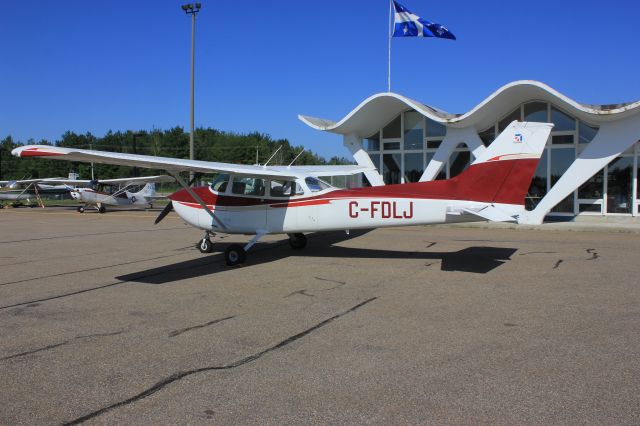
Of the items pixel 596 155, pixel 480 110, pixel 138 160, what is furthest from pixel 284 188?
pixel 596 155

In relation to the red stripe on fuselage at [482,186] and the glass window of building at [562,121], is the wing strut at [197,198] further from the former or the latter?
the glass window of building at [562,121]

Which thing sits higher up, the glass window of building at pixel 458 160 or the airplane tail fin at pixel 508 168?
the glass window of building at pixel 458 160

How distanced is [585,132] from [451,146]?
5.19m

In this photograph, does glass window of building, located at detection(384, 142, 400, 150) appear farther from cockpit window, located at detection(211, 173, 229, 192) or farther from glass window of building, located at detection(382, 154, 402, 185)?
cockpit window, located at detection(211, 173, 229, 192)

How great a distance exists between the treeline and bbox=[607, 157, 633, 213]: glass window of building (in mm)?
52859

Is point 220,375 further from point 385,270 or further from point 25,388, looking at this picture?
point 385,270

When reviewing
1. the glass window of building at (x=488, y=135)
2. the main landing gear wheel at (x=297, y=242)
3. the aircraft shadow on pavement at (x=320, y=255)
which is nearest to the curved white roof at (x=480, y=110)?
the glass window of building at (x=488, y=135)

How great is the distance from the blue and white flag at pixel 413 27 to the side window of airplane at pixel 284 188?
13.7 m

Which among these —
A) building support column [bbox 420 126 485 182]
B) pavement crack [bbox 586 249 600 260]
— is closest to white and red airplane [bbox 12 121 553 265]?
pavement crack [bbox 586 249 600 260]

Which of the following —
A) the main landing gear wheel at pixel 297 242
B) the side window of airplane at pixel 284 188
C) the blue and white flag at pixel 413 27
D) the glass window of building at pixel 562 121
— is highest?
the blue and white flag at pixel 413 27

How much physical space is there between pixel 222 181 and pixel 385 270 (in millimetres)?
4464

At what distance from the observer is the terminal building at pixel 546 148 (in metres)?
17.3

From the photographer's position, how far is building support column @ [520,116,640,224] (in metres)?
17.1

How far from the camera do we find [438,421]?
11.0 ft
